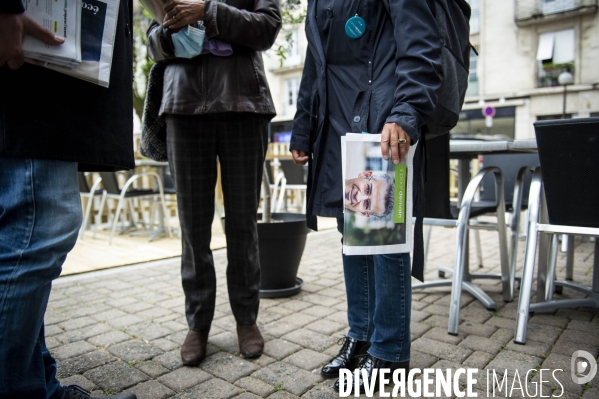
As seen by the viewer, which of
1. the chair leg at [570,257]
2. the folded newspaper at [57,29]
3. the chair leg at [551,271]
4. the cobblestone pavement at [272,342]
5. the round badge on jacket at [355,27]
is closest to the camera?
Result: the folded newspaper at [57,29]

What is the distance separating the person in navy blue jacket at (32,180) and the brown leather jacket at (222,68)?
25.8 inches

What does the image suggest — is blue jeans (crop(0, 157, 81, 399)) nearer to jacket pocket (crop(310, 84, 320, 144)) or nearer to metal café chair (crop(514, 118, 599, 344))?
jacket pocket (crop(310, 84, 320, 144))

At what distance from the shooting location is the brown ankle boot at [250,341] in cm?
208

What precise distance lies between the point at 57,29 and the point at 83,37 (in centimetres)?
7

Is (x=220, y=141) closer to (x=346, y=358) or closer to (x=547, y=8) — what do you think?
(x=346, y=358)

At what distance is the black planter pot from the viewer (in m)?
2.89

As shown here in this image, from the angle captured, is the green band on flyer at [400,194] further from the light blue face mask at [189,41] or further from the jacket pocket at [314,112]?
the light blue face mask at [189,41]

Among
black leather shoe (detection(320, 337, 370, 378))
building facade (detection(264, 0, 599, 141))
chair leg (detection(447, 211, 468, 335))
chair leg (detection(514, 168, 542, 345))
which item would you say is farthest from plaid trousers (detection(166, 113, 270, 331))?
building facade (detection(264, 0, 599, 141))

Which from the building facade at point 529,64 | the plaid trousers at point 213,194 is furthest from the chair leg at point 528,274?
the building facade at point 529,64

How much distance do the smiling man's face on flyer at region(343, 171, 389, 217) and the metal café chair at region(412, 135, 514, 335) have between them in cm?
85

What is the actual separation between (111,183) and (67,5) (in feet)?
15.1

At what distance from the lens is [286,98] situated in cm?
2334

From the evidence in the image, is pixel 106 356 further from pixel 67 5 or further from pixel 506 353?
pixel 506 353

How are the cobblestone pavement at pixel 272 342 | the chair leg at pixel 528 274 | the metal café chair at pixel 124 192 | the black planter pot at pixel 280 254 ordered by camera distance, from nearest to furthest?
the cobblestone pavement at pixel 272 342, the chair leg at pixel 528 274, the black planter pot at pixel 280 254, the metal café chair at pixel 124 192
